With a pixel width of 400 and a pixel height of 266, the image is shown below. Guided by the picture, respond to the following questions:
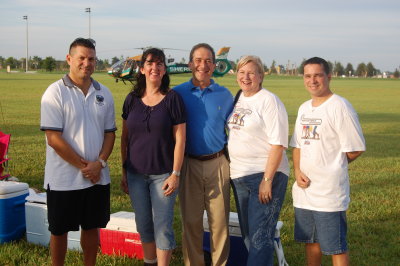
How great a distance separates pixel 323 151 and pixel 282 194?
45 centimetres

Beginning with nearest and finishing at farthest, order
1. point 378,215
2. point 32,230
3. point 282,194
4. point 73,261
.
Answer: point 282,194 < point 73,261 < point 32,230 < point 378,215

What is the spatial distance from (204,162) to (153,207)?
0.49 meters

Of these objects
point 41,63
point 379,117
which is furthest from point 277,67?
point 379,117

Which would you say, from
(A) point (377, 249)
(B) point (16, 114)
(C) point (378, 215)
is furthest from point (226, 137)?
(B) point (16, 114)

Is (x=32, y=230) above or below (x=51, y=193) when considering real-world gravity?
below

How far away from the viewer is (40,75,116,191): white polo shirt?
3141mm

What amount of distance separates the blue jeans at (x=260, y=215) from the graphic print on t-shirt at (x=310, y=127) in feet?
1.10

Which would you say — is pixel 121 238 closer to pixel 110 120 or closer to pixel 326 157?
pixel 110 120

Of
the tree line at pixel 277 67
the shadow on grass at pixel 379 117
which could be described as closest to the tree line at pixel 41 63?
the tree line at pixel 277 67

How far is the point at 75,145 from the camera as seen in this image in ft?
10.6

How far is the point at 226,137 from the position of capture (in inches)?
137

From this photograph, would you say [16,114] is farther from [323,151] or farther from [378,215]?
[323,151]

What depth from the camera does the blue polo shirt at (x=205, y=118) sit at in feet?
11.0

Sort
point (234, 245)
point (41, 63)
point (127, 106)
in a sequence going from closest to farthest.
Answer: point (127, 106)
point (234, 245)
point (41, 63)
